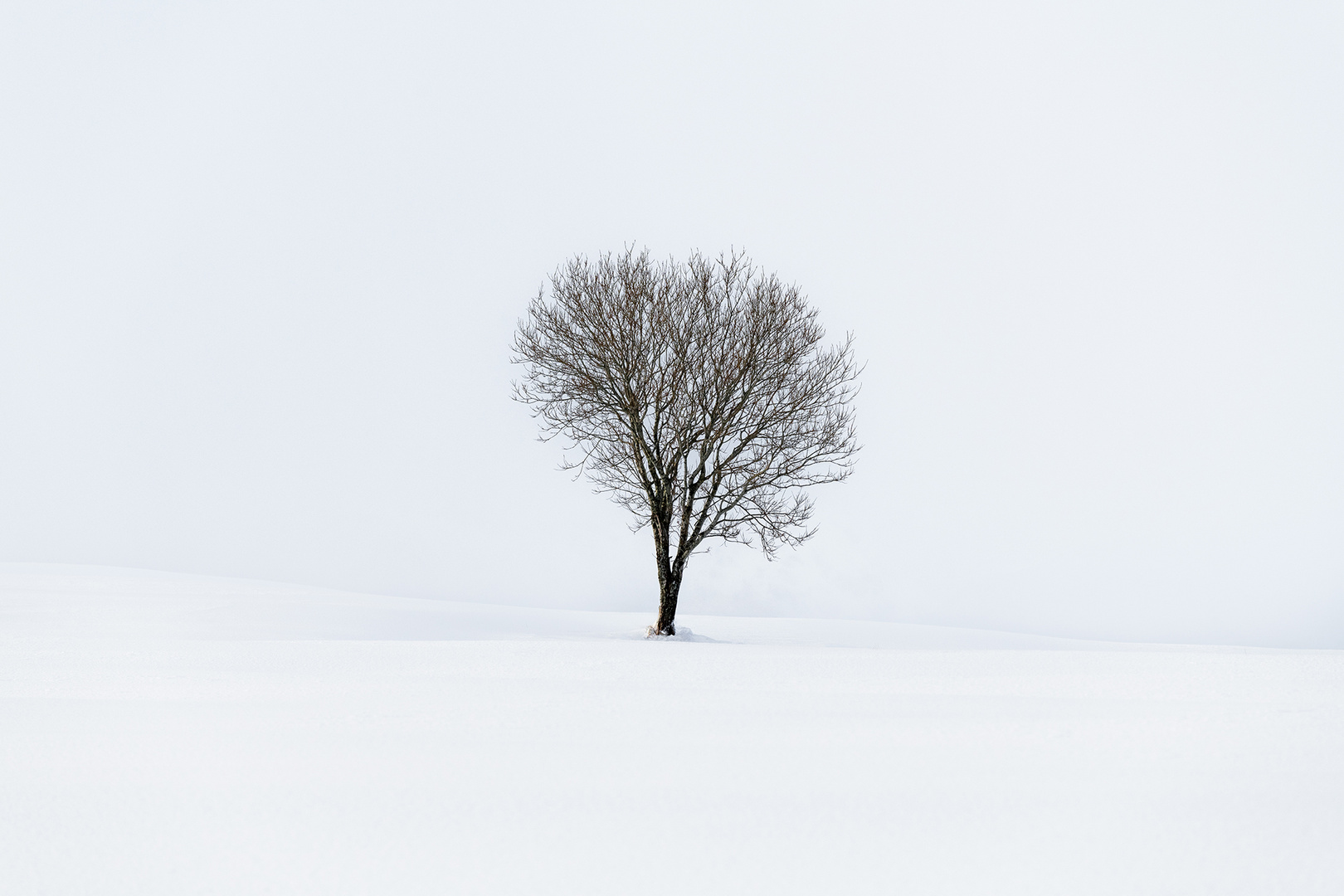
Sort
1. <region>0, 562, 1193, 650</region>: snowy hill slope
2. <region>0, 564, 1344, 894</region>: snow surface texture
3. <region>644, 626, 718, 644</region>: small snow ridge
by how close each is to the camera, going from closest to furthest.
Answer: <region>0, 564, 1344, 894</region>: snow surface texture < <region>0, 562, 1193, 650</region>: snowy hill slope < <region>644, 626, 718, 644</region>: small snow ridge

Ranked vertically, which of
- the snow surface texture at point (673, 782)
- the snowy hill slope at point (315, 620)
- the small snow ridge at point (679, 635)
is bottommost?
the snowy hill slope at point (315, 620)

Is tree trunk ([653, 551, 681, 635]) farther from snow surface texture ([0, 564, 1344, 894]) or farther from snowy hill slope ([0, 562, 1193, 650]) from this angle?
snow surface texture ([0, 564, 1344, 894])

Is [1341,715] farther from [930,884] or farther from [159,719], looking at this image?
[159,719]

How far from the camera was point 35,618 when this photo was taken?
18594mm

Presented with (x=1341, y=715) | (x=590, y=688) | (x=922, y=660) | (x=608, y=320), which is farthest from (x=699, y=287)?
(x=1341, y=715)

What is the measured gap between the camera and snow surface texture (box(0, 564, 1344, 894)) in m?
4.39

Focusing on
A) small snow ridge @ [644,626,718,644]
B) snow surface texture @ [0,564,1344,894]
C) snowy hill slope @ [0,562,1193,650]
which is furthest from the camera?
small snow ridge @ [644,626,718,644]

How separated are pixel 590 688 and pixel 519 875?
15.0 feet

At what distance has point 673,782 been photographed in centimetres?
546

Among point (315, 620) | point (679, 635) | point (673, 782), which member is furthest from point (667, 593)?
point (673, 782)

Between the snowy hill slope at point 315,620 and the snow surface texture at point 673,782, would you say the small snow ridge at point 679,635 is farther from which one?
the snow surface texture at point 673,782

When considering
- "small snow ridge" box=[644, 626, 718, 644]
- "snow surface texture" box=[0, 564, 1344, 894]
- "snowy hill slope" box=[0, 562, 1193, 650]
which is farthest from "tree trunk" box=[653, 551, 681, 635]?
"snow surface texture" box=[0, 564, 1344, 894]

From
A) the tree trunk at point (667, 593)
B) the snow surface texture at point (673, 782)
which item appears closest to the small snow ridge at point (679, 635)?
the tree trunk at point (667, 593)

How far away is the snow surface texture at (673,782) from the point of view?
439cm
